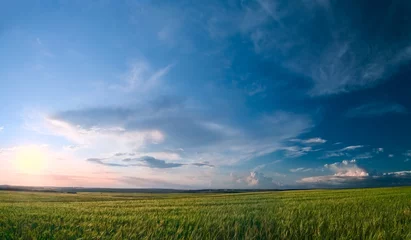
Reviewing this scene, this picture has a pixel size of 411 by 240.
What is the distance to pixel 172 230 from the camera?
5.27 meters

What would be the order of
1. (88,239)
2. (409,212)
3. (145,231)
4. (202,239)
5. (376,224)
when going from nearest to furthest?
(202,239) → (88,239) → (145,231) → (376,224) → (409,212)

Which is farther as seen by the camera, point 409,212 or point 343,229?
point 409,212

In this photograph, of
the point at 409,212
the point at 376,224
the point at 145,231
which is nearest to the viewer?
the point at 145,231

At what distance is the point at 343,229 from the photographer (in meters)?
5.33

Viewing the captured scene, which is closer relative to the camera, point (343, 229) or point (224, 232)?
point (224, 232)

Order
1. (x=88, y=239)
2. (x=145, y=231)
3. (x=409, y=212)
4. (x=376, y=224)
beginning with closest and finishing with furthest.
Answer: (x=88, y=239) → (x=145, y=231) → (x=376, y=224) → (x=409, y=212)

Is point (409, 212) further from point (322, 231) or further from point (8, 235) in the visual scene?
point (8, 235)

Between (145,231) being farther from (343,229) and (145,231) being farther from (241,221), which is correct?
(343,229)

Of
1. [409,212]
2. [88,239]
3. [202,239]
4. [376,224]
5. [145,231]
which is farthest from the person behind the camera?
[409,212]

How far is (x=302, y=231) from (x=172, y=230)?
8.81 ft

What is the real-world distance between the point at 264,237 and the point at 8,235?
535 centimetres

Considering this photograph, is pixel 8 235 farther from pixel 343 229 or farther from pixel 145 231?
pixel 343 229

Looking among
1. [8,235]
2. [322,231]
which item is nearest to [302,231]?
[322,231]

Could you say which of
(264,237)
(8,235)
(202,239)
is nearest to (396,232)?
(264,237)
